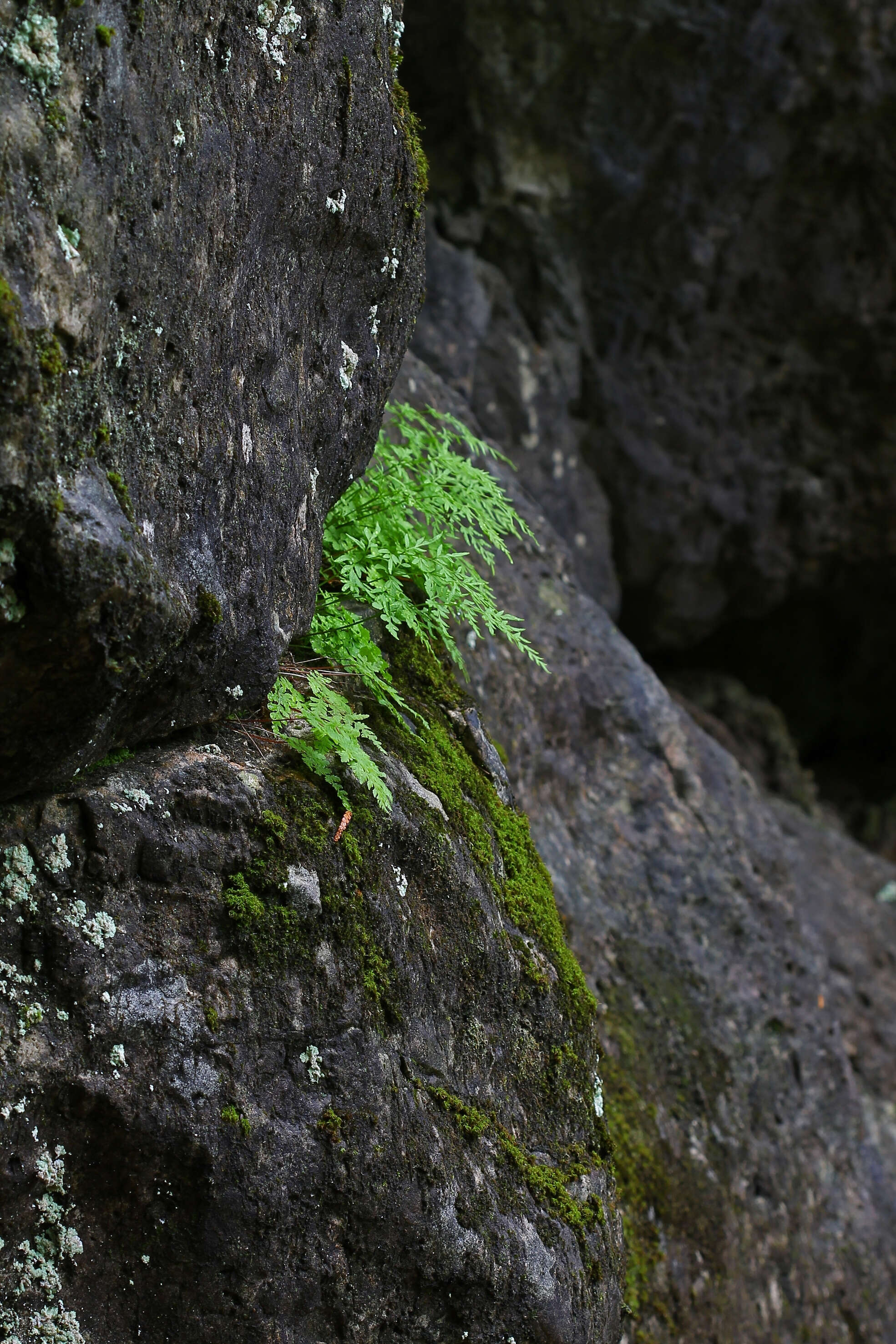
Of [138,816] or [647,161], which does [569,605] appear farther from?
[647,161]

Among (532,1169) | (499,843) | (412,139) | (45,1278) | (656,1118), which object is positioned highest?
(412,139)

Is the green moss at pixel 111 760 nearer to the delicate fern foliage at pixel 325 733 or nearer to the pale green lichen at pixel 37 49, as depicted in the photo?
the delicate fern foliage at pixel 325 733

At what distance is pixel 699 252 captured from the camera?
8602 mm

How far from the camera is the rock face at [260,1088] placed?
1.98m

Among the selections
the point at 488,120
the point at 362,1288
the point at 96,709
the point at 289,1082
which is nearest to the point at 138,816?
the point at 96,709

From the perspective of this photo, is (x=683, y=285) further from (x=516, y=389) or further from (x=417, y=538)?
(x=417, y=538)

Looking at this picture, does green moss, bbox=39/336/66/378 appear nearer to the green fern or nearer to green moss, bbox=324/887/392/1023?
the green fern

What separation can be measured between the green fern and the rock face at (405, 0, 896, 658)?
523cm

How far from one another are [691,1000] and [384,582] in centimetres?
267

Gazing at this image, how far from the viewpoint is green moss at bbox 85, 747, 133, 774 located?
2.21 m

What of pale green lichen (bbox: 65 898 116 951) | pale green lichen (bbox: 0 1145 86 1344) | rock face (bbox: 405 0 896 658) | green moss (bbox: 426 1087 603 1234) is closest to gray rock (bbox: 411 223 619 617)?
rock face (bbox: 405 0 896 658)

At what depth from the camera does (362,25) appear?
267 cm

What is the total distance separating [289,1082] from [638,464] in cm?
762

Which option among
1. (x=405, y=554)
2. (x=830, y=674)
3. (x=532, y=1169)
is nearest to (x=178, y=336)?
(x=405, y=554)
